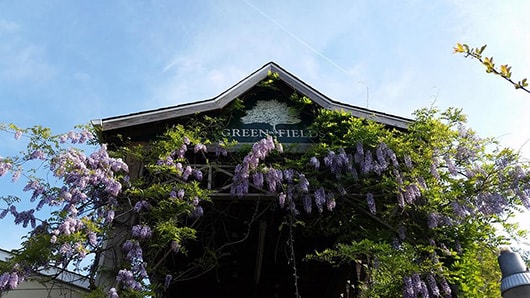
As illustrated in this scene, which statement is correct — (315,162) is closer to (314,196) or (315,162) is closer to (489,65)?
(314,196)

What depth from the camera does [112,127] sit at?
18.7 feet

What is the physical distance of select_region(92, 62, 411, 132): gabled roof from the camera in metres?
5.73

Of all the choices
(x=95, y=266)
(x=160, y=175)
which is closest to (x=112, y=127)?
(x=160, y=175)

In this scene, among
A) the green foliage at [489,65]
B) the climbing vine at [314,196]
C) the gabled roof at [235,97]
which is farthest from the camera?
the gabled roof at [235,97]

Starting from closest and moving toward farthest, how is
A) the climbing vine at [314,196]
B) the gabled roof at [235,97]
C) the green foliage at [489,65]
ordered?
the green foliage at [489,65] → the climbing vine at [314,196] → the gabled roof at [235,97]

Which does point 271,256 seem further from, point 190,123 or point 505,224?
point 505,224

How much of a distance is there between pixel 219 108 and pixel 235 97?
9.2 inches

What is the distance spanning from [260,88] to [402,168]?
1.90m

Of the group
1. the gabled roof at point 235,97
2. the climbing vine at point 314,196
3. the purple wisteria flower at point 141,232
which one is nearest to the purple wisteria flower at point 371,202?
the climbing vine at point 314,196

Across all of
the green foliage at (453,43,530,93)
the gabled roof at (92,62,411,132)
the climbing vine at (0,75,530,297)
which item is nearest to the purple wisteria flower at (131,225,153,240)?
the climbing vine at (0,75,530,297)

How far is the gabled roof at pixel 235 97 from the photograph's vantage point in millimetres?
5734

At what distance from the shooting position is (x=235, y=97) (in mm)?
6066

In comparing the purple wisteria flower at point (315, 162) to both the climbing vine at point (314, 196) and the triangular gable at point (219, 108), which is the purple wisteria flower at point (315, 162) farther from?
the triangular gable at point (219, 108)

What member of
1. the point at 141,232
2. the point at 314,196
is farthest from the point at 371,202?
the point at 141,232
